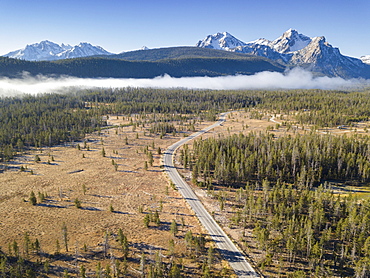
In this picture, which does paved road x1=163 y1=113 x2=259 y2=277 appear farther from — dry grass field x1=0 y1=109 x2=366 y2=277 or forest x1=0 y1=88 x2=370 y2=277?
forest x1=0 y1=88 x2=370 y2=277

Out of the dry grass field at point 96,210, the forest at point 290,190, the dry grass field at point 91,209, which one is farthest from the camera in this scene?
the dry grass field at point 91,209

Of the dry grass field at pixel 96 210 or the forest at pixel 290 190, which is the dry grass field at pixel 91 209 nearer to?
the dry grass field at pixel 96 210

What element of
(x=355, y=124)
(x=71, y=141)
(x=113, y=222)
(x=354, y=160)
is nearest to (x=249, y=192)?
(x=113, y=222)

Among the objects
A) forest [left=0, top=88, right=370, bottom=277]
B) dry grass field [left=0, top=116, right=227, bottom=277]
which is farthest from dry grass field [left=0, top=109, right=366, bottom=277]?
forest [left=0, top=88, right=370, bottom=277]

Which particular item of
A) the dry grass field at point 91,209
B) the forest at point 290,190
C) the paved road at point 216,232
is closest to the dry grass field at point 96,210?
the dry grass field at point 91,209

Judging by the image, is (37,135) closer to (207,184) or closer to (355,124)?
(207,184)

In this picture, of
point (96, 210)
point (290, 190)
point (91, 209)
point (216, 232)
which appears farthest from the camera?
point (290, 190)

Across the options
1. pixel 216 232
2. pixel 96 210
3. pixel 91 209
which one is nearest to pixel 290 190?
pixel 216 232

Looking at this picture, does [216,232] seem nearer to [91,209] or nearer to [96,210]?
[96,210]

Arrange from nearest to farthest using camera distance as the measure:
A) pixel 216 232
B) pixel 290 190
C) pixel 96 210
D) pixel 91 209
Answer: pixel 216 232 → pixel 96 210 → pixel 91 209 → pixel 290 190

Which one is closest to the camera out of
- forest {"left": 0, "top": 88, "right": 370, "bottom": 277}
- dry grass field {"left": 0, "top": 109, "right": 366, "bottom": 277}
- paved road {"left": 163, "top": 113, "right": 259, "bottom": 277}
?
paved road {"left": 163, "top": 113, "right": 259, "bottom": 277}

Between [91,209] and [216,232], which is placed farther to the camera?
[91,209]
